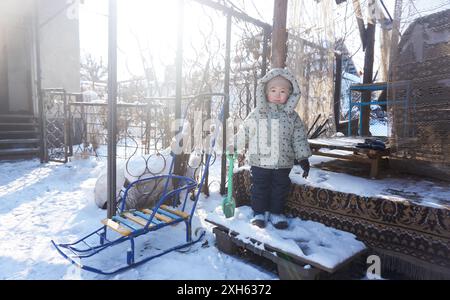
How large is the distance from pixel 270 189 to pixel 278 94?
2.93 feet

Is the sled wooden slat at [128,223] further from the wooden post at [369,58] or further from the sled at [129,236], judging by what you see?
the wooden post at [369,58]

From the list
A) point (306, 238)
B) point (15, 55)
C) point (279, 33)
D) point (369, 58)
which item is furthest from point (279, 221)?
point (15, 55)

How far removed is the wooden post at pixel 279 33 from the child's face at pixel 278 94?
1.52 metres

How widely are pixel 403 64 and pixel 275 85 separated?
1.37 m

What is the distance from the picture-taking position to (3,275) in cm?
251

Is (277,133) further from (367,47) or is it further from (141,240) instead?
(367,47)

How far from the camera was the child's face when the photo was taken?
2885 mm

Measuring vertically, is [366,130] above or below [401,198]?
above

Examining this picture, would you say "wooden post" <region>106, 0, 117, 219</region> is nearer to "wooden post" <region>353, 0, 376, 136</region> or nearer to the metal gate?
the metal gate

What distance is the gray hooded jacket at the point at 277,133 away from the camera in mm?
2885

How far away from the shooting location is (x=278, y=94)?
2898mm

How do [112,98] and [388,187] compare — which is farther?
[112,98]

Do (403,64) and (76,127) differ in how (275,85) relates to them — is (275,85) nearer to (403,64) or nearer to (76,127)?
(403,64)
